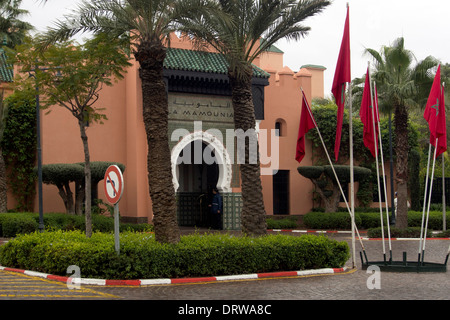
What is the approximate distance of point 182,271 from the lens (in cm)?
1145

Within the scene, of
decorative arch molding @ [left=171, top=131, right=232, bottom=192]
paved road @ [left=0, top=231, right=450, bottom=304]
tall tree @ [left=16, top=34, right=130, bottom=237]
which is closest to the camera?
paved road @ [left=0, top=231, right=450, bottom=304]

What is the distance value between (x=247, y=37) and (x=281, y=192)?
13314mm

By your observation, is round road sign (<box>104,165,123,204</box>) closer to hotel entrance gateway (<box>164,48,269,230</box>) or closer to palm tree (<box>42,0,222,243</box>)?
palm tree (<box>42,0,222,243</box>)

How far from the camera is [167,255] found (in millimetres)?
11242

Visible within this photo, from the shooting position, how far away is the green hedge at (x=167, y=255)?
1098 cm

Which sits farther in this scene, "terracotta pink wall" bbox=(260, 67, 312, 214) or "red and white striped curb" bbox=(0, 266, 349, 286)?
"terracotta pink wall" bbox=(260, 67, 312, 214)

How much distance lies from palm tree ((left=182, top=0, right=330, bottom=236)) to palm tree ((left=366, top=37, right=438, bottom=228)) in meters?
7.43

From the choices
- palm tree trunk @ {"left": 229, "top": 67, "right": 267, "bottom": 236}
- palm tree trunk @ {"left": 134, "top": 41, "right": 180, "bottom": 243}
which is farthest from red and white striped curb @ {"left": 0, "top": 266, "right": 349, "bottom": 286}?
palm tree trunk @ {"left": 229, "top": 67, "right": 267, "bottom": 236}

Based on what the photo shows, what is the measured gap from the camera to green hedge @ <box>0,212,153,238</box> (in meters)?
18.8

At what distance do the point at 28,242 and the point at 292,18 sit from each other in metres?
8.90

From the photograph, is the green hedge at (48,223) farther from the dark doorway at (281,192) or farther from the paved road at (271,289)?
the dark doorway at (281,192)

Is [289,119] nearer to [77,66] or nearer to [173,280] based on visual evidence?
[77,66]
